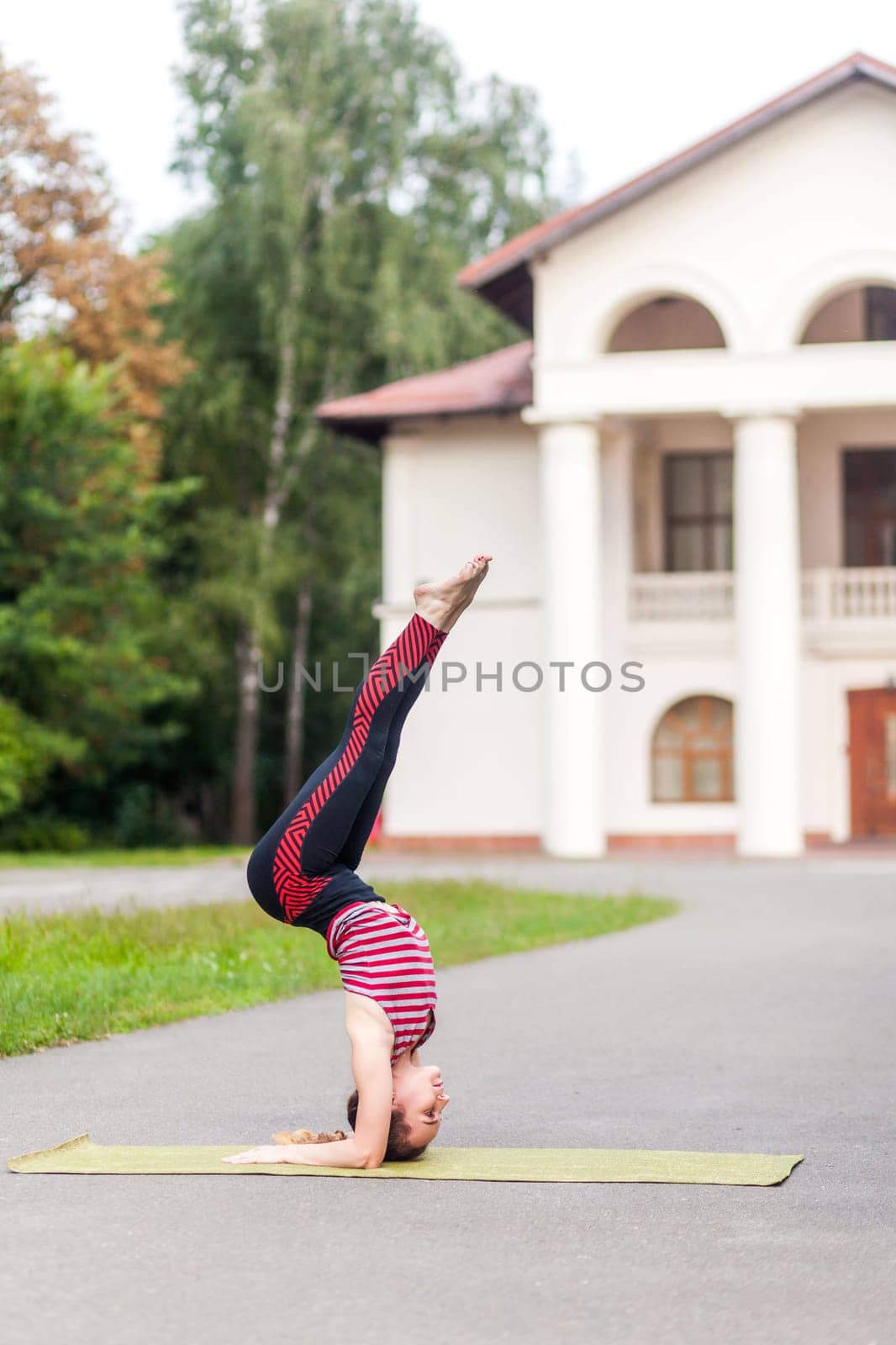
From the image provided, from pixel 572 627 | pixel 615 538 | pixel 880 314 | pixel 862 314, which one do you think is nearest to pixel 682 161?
pixel 862 314

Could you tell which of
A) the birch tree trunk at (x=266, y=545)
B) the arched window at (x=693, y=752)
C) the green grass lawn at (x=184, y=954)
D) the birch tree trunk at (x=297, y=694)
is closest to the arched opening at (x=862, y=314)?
the arched window at (x=693, y=752)

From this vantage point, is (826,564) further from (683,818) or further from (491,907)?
(491,907)

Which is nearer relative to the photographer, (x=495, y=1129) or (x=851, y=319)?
(x=495, y=1129)

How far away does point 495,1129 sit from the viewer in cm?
676

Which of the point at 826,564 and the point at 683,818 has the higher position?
the point at 826,564

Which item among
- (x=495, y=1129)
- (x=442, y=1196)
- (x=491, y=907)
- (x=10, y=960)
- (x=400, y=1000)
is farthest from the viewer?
(x=491, y=907)

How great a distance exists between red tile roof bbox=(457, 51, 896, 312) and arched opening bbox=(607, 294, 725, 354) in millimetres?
2851

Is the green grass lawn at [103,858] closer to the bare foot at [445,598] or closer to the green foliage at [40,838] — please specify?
the green foliage at [40,838]

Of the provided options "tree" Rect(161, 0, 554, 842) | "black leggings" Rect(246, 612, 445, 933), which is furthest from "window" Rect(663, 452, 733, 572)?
"black leggings" Rect(246, 612, 445, 933)

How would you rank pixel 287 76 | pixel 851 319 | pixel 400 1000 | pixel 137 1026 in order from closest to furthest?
pixel 400 1000
pixel 137 1026
pixel 851 319
pixel 287 76

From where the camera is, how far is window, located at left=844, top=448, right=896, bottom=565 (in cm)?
3291

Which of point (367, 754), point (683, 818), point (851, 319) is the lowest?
point (683, 818)

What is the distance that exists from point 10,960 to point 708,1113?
Result: 5069 mm

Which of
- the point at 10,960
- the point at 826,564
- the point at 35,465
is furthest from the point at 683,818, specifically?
the point at 10,960
